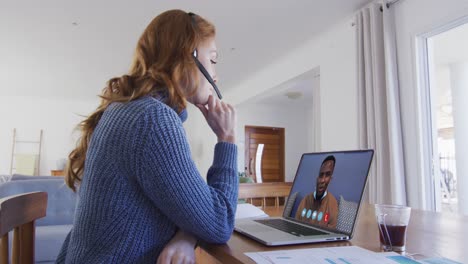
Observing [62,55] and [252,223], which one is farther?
[62,55]

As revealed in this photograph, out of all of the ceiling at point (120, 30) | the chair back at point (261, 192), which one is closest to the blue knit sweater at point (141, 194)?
the chair back at point (261, 192)

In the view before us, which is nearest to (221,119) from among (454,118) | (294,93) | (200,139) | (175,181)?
(175,181)

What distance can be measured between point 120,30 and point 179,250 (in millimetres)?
3479

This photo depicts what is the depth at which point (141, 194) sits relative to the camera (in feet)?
2.19

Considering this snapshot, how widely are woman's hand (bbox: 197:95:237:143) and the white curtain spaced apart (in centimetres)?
223

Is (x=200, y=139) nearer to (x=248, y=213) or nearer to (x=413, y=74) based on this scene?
(x=413, y=74)

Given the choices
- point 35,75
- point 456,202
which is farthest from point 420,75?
point 35,75

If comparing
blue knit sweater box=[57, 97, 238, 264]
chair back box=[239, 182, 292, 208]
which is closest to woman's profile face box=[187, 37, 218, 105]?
blue knit sweater box=[57, 97, 238, 264]

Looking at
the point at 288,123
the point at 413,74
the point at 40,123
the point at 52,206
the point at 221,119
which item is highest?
the point at 288,123

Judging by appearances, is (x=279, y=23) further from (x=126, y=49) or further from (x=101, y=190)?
(x=101, y=190)

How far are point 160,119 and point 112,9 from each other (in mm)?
2934

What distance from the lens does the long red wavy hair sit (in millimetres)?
750

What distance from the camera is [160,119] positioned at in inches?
25.6

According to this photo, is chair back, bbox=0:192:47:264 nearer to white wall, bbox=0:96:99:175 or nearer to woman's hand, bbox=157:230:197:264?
woman's hand, bbox=157:230:197:264
